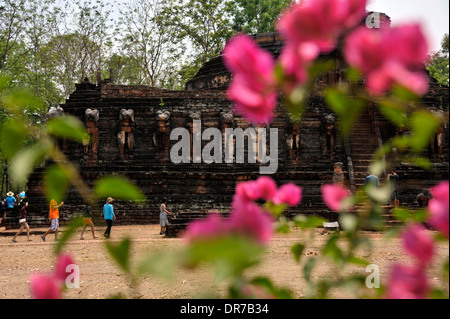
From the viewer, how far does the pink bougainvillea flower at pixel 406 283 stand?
1081 mm

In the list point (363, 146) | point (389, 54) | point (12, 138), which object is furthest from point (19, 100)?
point (363, 146)

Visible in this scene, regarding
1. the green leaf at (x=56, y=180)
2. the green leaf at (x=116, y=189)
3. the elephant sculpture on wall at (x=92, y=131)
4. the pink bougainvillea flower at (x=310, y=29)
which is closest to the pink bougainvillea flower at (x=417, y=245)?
the pink bougainvillea flower at (x=310, y=29)

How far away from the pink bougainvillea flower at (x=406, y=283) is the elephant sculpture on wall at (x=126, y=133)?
1849 centimetres

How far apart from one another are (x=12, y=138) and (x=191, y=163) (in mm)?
17883

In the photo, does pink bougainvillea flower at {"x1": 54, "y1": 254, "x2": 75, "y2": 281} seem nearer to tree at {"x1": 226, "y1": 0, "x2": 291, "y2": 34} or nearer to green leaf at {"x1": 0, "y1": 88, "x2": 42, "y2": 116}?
green leaf at {"x1": 0, "y1": 88, "x2": 42, "y2": 116}

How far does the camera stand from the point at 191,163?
19094 mm

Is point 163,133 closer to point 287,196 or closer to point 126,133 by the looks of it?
point 126,133

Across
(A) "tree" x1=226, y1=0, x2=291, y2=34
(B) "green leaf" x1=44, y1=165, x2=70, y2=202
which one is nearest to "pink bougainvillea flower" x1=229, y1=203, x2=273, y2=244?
(B) "green leaf" x1=44, y1=165, x2=70, y2=202

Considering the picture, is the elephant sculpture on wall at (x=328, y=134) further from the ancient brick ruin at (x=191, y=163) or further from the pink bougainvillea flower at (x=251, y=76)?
the pink bougainvillea flower at (x=251, y=76)

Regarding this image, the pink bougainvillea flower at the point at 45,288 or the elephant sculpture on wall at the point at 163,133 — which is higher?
the elephant sculpture on wall at the point at 163,133
